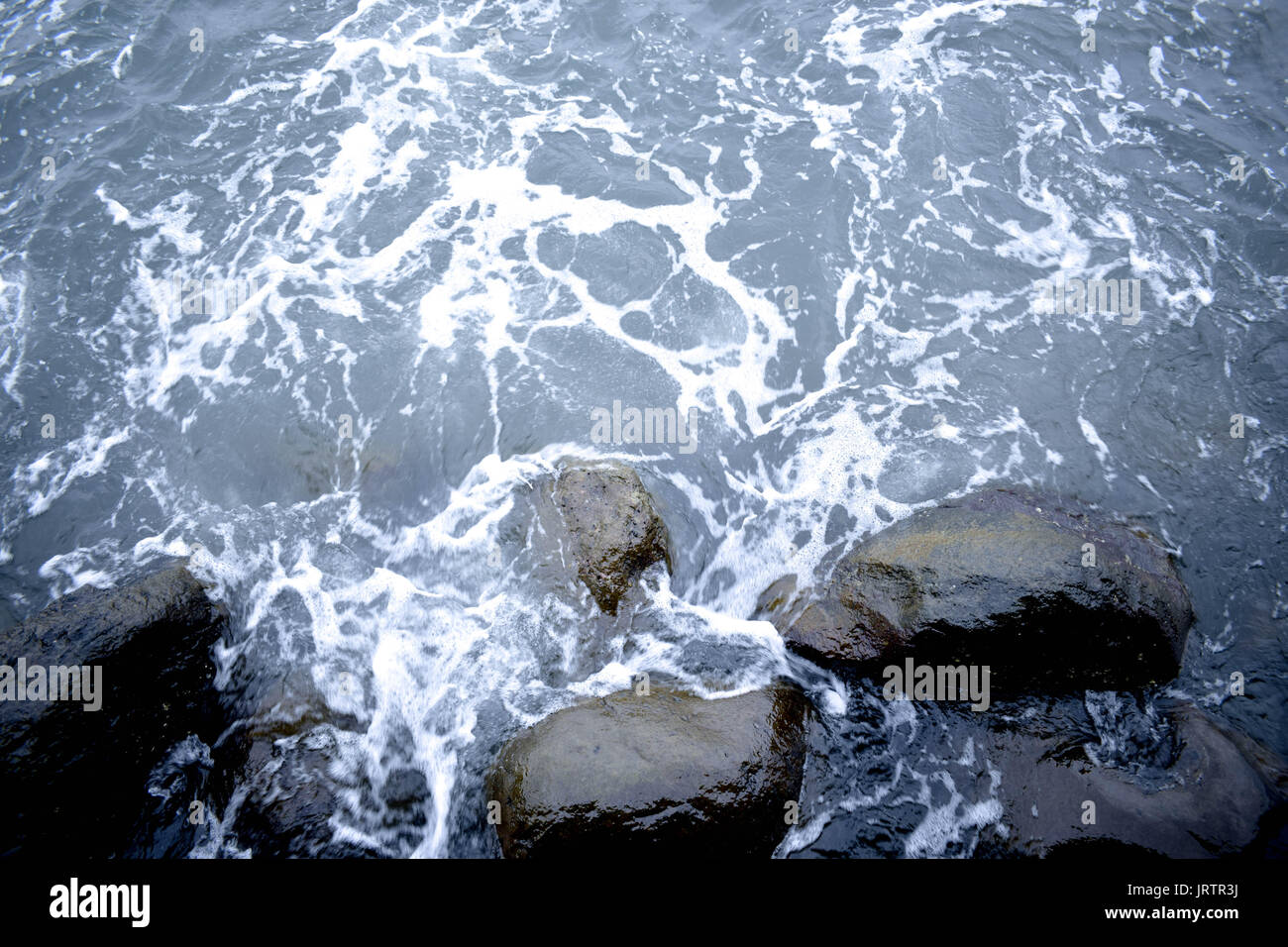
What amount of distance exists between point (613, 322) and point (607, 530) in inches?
158

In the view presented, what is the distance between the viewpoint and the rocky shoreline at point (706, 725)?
6230 millimetres

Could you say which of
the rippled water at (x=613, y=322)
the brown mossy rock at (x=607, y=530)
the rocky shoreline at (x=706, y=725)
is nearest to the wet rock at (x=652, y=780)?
the rocky shoreline at (x=706, y=725)

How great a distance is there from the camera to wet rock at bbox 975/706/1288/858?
6.09 meters

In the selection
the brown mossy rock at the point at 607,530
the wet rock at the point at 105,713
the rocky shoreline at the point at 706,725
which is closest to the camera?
the rocky shoreline at the point at 706,725

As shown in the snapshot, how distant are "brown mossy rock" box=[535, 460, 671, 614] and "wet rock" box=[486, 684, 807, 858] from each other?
158 cm

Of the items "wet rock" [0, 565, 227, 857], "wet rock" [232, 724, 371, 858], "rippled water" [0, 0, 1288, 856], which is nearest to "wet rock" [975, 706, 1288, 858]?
"rippled water" [0, 0, 1288, 856]

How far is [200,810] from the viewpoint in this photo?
697 cm

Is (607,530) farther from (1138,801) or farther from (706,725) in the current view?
(1138,801)

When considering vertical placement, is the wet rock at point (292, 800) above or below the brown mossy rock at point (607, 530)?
below

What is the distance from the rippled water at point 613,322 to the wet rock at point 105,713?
564 mm

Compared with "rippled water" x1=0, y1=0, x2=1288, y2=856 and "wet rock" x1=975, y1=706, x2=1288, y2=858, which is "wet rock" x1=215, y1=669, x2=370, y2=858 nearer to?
"rippled water" x1=0, y1=0, x2=1288, y2=856

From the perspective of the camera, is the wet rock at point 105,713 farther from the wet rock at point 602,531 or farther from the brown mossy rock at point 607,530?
the brown mossy rock at point 607,530

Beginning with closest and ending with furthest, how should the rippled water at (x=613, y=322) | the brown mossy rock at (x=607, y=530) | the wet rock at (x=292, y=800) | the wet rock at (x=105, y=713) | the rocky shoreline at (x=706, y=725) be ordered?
the rocky shoreline at (x=706, y=725)
the wet rock at (x=105, y=713)
the wet rock at (x=292, y=800)
the rippled water at (x=613, y=322)
the brown mossy rock at (x=607, y=530)

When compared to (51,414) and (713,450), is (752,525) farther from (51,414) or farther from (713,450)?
(51,414)
